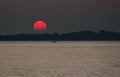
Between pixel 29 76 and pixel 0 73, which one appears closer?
pixel 29 76

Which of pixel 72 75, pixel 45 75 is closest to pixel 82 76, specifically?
pixel 72 75

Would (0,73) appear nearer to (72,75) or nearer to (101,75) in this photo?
(72,75)

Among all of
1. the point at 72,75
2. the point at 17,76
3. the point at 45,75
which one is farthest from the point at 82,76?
the point at 17,76

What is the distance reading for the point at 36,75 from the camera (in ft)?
181

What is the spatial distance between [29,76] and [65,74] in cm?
605

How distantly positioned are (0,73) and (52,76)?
29.7ft

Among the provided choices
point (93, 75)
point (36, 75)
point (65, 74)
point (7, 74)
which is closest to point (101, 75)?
point (93, 75)

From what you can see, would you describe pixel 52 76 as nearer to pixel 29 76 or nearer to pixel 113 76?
pixel 29 76

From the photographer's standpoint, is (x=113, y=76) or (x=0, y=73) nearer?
(x=113, y=76)

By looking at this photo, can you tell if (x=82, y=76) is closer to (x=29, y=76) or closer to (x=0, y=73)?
(x=29, y=76)

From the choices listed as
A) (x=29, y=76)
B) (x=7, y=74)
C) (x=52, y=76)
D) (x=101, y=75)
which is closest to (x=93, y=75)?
(x=101, y=75)

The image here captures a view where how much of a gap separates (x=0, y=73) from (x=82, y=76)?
1322 centimetres

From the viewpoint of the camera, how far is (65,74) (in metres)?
56.6

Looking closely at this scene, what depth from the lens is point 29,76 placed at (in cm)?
5397
